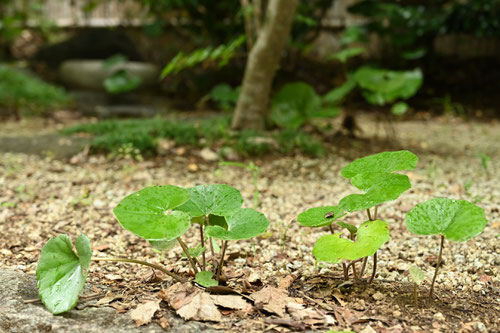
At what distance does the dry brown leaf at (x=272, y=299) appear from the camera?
112cm

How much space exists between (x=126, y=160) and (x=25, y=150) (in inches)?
29.4

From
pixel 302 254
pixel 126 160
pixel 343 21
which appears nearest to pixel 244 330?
pixel 302 254

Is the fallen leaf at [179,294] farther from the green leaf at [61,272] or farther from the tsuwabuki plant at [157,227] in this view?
the green leaf at [61,272]

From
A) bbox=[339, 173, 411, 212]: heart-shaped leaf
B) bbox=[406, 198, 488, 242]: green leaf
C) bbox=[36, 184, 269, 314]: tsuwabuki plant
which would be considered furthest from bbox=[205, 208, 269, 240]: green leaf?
bbox=[406, 198, 488, 242]: green leaf

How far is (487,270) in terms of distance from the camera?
54.3 inches

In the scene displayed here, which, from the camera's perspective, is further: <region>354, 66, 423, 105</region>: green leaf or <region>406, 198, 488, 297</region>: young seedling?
<region>354, 66, 423, 105</region>: green leaf

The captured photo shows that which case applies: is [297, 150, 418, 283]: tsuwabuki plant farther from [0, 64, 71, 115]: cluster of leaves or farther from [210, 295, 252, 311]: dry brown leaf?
[0, 64, 71, 115]: cluster of leaves

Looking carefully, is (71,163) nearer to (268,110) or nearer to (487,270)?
(268,110)

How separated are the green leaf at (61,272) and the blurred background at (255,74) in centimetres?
156

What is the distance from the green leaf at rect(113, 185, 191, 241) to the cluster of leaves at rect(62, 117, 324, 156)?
1473mm

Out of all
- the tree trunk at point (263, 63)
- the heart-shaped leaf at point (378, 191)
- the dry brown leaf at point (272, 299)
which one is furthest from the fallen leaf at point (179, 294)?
the tree trunk at point (263, 63)

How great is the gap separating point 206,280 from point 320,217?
1.06 ft

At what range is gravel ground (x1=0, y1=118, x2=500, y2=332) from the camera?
4.01 feet

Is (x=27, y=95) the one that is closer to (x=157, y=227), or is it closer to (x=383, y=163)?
(x=157, y=227)
